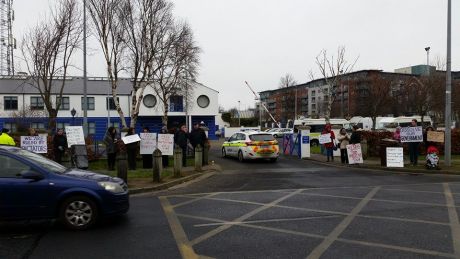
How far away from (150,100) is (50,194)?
52019 mm

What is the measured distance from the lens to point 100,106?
60.1 metres

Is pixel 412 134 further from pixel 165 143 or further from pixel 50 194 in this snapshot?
pixel 50 194

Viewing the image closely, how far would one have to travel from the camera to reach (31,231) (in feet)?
25.3

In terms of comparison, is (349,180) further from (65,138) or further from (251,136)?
(65,138)

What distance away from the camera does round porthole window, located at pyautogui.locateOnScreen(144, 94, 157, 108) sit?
58.5 meters

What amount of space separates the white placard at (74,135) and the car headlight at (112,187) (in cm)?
984

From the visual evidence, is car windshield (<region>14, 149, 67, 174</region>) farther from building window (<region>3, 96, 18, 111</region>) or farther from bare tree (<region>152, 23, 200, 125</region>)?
building window (<region>3, 96, 18, 111</region>)

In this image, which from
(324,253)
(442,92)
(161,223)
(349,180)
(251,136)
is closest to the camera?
(324,253)

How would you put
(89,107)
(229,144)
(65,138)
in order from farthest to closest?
(89,107) < (229,144) < (65,138)

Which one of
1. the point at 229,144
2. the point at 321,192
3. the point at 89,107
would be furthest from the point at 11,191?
the point at 89,107

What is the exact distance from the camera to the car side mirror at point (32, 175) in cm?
744

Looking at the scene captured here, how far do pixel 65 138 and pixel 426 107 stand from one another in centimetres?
3901

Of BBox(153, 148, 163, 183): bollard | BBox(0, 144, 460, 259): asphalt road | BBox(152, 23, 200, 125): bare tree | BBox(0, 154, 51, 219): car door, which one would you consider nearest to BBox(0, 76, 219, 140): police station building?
BBox(152, 23, 200, 125): bare tree

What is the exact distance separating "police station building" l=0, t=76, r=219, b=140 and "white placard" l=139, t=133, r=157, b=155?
37404mm
